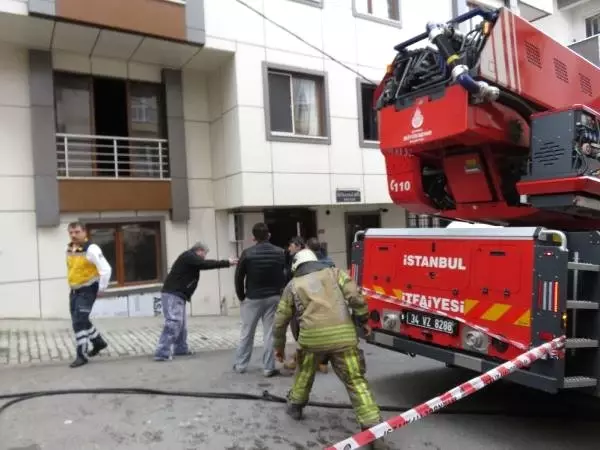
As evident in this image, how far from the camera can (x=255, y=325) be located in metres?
5.91

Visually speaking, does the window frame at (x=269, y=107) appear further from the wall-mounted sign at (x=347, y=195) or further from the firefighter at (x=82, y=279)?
the firefighter at (x=82, y=279)

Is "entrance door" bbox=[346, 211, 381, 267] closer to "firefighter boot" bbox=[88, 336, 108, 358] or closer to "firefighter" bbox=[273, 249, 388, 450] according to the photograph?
"firefighter boot" bbox=[88, 336, 108, 358]

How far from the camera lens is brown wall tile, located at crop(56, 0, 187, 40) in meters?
8.93

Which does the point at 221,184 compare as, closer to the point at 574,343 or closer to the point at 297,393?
the point at 297,393

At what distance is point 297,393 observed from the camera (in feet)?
14.5

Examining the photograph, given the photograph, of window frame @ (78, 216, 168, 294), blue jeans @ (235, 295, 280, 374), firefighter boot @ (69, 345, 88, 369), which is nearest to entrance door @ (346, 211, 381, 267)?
window frame @ (78, 216, 168, 294)

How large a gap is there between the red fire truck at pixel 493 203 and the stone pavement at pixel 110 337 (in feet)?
11.2

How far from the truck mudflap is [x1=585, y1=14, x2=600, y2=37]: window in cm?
1981

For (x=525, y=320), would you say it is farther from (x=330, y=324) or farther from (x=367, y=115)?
(x=367, y=115)

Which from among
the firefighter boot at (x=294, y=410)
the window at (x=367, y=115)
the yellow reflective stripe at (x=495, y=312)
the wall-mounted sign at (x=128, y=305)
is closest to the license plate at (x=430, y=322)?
the yellow reflective stripe at (x=495, y=312)

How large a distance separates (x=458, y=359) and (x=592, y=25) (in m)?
20.5

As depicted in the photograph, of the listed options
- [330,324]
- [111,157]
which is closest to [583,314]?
[330,324]

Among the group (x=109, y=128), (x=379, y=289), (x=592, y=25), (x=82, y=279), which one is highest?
(x=592, y=25)

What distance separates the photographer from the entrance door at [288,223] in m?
12.2
